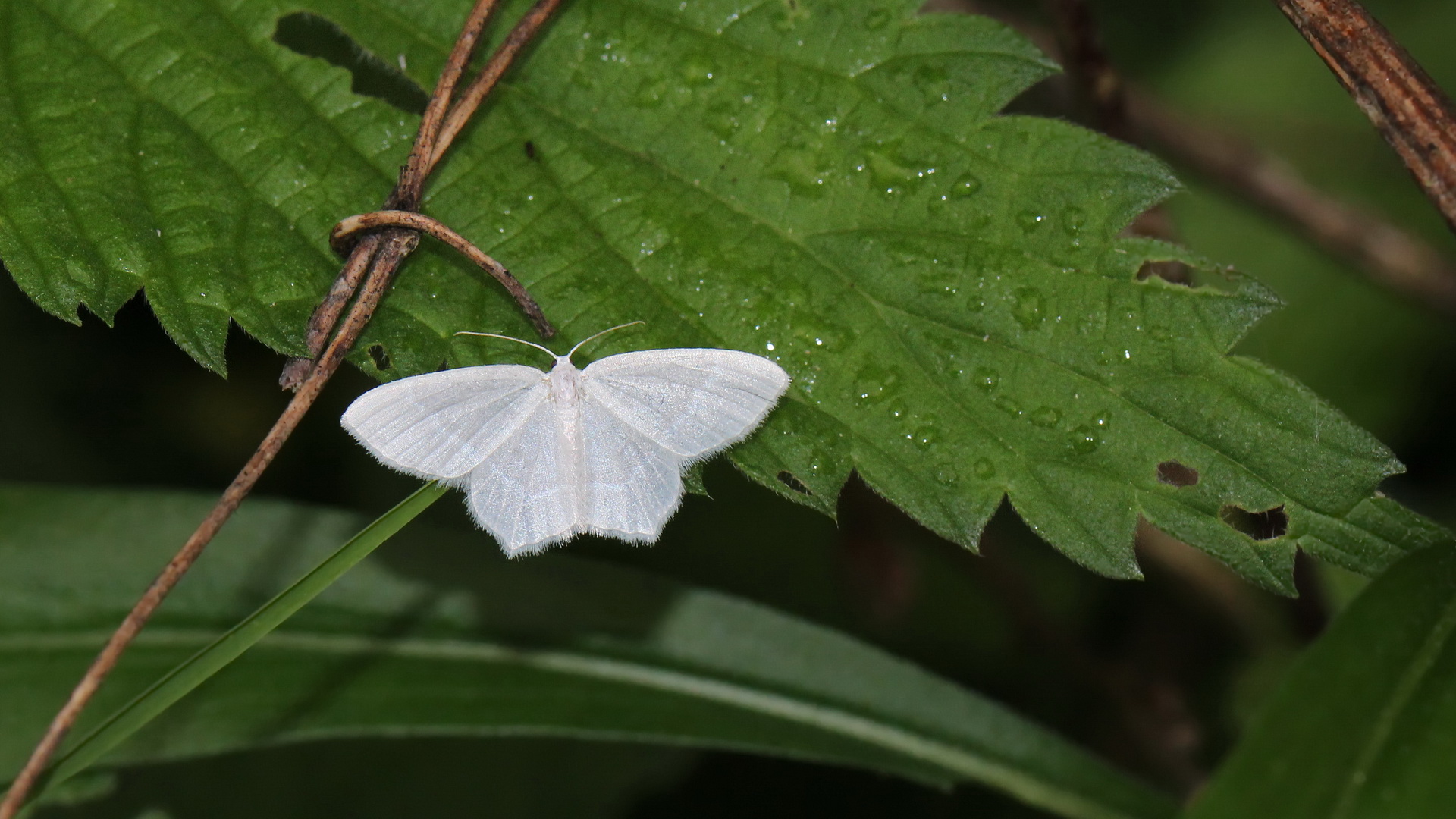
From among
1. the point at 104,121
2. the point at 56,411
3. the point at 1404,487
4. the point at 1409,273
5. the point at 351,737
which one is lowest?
the point at 351,737

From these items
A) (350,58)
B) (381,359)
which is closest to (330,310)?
(381,359)

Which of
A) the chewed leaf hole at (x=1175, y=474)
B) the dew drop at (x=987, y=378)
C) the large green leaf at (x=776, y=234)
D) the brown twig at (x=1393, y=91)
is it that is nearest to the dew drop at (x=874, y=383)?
the large green leaf at (x=776, y=234)

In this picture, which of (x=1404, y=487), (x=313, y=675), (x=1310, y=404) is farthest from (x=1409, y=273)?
(x=313, y=675)

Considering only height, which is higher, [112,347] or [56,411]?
[112,347]

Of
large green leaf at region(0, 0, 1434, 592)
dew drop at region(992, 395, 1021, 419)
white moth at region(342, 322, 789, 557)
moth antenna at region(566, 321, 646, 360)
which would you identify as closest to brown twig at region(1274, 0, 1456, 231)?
large green leaf at region(0, 0, 1434, 592)

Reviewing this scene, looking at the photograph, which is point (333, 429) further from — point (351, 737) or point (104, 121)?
point (104, 121)

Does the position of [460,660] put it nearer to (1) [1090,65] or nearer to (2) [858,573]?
(2) [858,573]
